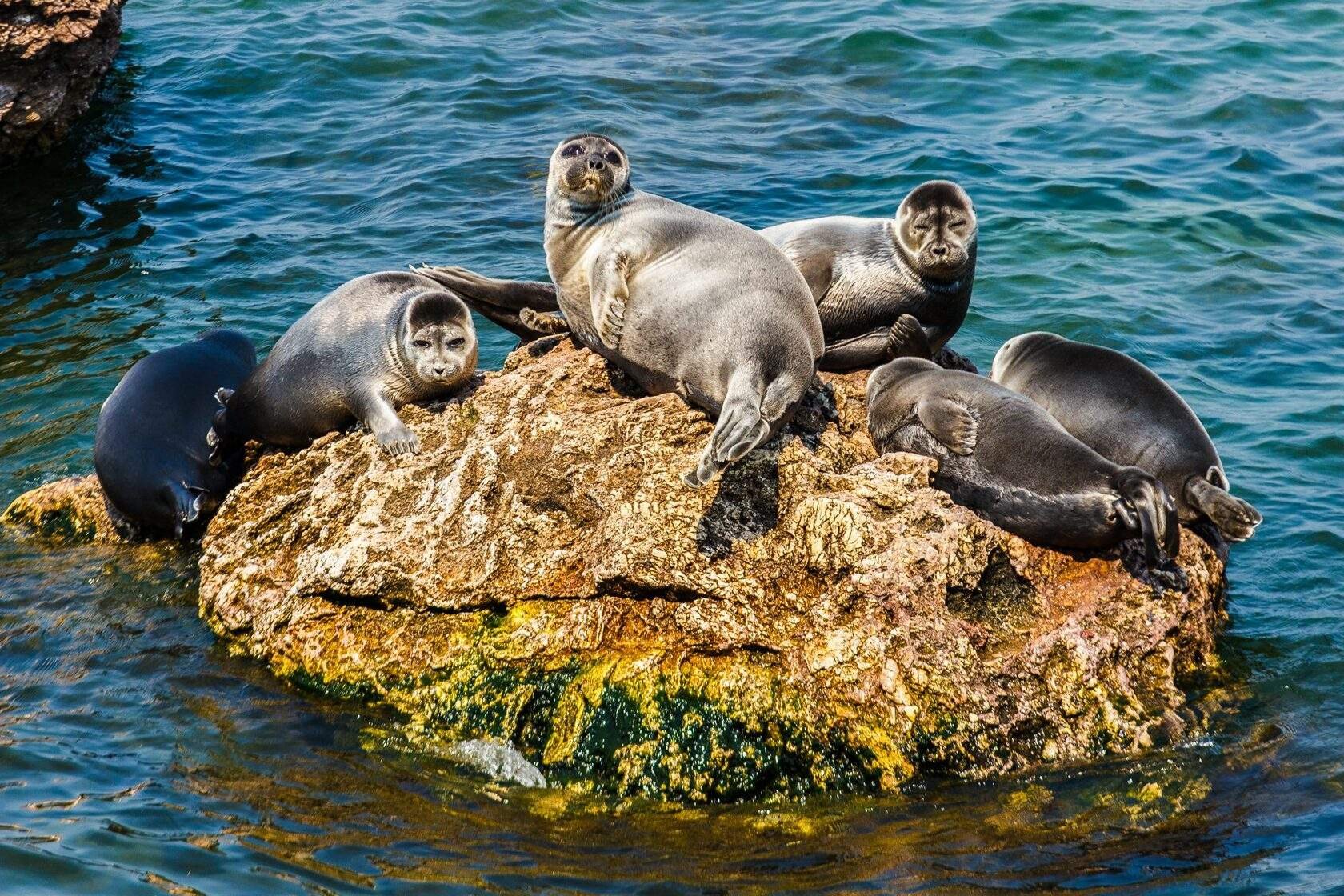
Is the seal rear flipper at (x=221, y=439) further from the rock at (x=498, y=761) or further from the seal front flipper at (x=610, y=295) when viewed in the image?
the rock at (x=498, y=761)

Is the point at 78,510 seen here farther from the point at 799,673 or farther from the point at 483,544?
the point at 799,673

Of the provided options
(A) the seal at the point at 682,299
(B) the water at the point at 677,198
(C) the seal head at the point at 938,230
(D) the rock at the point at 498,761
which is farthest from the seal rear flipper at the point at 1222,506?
(D) the rock at the point at 498,761

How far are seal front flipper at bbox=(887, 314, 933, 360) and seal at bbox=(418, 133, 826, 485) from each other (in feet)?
2.60

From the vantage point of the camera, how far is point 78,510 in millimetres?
7391

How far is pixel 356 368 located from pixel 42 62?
7468 millimetres

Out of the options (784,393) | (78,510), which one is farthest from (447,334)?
(78,510)

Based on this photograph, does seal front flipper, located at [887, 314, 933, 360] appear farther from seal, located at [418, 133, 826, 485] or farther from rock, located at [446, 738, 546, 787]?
rock, located at [446, 738, 546, 787]

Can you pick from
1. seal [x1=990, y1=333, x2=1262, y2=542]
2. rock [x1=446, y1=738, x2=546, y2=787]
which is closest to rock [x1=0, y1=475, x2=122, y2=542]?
rock [x1=446, y1=738, x2=546, y2=787]

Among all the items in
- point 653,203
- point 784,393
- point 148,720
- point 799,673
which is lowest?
point 148,720

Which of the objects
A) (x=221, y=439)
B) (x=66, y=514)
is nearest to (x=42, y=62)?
(x=66, y=514)

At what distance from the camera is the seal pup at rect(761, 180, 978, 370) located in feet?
22.8

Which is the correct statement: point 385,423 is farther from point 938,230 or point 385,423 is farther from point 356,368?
point 938,230

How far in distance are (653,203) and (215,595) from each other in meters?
2.81

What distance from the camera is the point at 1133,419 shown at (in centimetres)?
628
